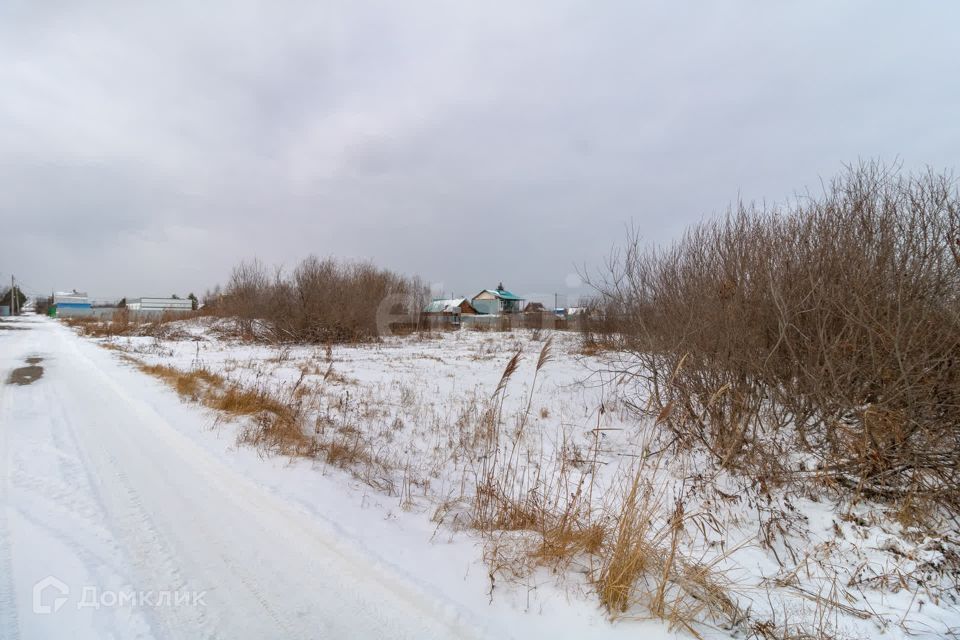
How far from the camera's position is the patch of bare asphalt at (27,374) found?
768 centimetres

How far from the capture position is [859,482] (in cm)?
383

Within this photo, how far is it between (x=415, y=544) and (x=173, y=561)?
1487 mm

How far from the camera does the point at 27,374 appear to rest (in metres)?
8.50

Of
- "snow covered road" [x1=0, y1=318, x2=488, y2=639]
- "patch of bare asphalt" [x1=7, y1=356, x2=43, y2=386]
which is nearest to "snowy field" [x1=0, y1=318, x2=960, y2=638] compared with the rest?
"snow covered road" [x1=0, y1=318, x2=488, y2=639]

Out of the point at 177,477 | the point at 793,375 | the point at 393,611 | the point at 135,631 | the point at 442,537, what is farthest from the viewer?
the point at 793,375

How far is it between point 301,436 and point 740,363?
530cm

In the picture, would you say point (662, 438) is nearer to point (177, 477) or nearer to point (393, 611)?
point (393, 611)

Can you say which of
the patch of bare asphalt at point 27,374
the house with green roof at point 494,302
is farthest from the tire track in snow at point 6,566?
the house with green roof at point 494,302

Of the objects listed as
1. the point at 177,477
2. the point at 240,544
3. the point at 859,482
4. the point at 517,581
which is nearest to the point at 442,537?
the point at 517,581

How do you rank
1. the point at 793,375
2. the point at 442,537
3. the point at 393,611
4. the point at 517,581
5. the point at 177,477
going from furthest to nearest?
the point at 793,375 → the point at 177,477 → the point at 442,537 → the point at 517,581 → the point at 393,611

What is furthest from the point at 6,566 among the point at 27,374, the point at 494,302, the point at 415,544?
the point at 494,302

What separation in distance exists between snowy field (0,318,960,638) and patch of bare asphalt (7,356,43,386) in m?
3.25

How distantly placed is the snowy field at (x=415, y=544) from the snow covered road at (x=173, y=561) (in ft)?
0.05

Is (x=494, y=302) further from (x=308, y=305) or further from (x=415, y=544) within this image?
(x=415, y=544)
